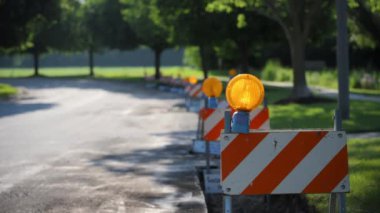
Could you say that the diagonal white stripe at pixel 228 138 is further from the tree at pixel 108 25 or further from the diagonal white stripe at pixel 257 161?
the tree at pixel 108 25

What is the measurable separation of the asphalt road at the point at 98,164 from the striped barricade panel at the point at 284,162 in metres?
2.39

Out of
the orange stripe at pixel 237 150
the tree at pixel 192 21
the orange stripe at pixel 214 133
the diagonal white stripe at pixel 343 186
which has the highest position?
the tree at pixel 192 21

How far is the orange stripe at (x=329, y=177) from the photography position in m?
5.22

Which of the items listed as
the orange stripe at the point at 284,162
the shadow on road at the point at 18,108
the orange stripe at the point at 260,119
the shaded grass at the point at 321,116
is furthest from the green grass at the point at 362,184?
the shadow on road at the point at 18,108

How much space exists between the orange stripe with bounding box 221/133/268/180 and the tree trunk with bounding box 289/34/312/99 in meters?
18.3

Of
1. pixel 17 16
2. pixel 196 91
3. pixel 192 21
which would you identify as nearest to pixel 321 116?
pixel 196 91

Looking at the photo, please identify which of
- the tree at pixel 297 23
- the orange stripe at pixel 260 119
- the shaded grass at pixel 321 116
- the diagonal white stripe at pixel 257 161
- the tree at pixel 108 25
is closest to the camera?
the diagonal white stripe at pixel 257 161

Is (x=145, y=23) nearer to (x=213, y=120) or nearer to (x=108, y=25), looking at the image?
(x=108, y=25)

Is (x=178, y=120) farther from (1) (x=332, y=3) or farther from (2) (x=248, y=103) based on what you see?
(2) (x=248, y=103)

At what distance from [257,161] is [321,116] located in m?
12.6

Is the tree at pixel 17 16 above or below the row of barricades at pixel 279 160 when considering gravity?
above

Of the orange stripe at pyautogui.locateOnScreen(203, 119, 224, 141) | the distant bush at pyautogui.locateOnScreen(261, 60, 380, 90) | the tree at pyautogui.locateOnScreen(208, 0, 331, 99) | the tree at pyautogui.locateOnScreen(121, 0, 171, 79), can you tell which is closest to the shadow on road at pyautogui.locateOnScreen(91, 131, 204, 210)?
the orange stripe at pyautogui.locateOnScreen(203, 119, 224, 141)

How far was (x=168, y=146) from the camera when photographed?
13555 millimetres

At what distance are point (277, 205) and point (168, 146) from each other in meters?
5.36
